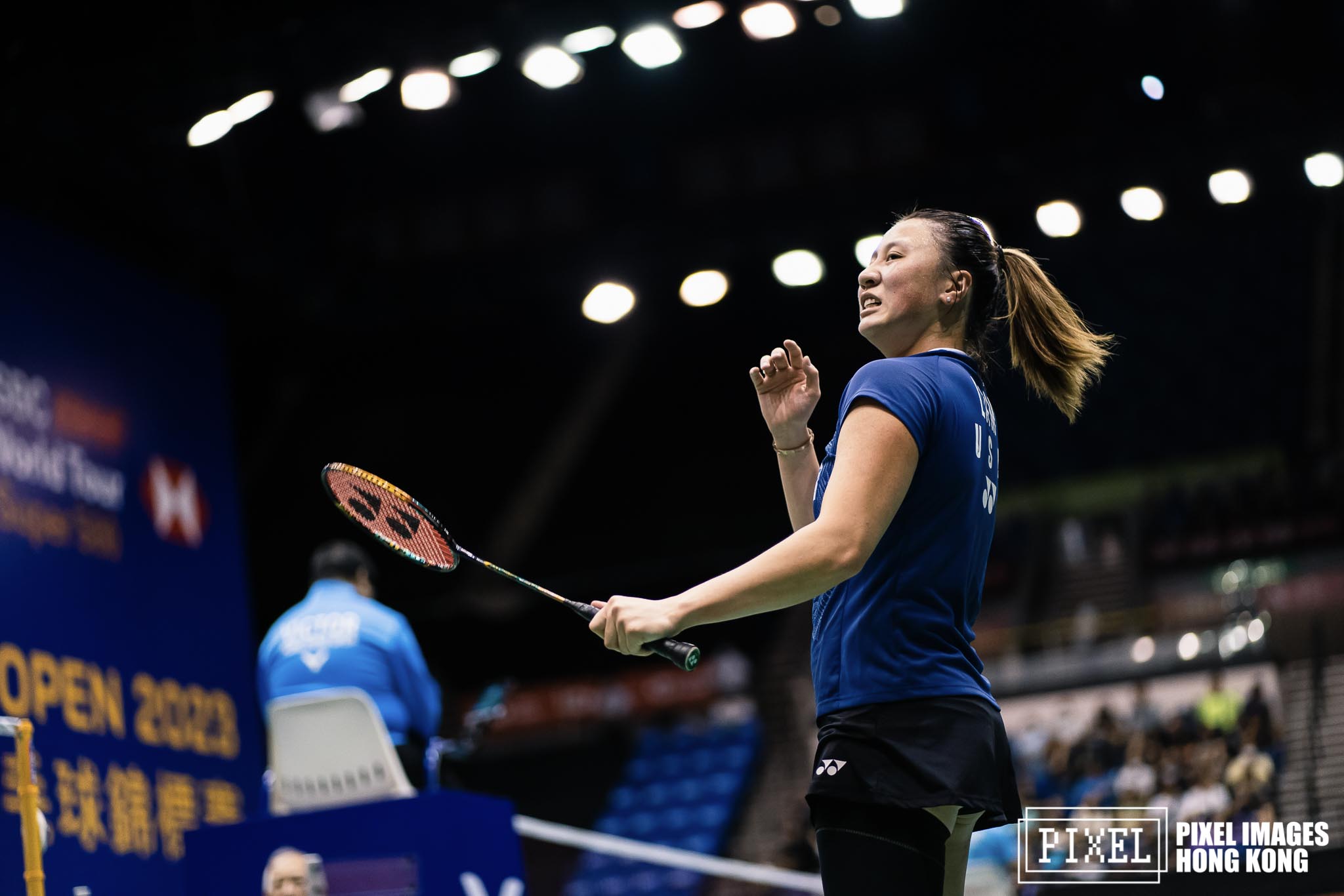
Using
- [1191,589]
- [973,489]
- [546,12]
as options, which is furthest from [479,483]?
[973,489]

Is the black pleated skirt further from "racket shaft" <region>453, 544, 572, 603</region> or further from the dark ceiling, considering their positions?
the dark ceiling

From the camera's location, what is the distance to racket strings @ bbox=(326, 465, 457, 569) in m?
2.99

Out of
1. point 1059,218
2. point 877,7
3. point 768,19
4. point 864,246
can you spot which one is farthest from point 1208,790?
point 768,19

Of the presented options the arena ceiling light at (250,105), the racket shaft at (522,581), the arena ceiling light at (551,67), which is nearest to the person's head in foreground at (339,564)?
the racket shaft at (522,581)

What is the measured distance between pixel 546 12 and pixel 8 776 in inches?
159

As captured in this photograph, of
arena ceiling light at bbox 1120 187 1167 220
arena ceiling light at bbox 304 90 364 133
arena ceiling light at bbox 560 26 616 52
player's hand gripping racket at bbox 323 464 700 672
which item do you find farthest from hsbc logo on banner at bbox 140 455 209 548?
player's hand gripping racket at bbox 323 464 700 672

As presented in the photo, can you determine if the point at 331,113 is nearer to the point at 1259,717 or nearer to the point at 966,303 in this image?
the point at 1259,717

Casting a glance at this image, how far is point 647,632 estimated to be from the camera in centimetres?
191

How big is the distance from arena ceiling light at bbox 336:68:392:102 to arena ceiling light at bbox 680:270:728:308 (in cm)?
322

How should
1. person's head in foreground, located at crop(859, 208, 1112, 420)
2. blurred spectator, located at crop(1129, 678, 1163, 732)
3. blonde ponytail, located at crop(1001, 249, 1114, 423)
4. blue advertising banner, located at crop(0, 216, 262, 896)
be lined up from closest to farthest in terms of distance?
1. person's head in foreground, located at crop(859, 208, 1112, 420)
2. blonde ponytail, located at crop(1001, 249, 1114, 423)
3. blue advertising banner, located at crop(0, 216, 262, 896)
4. blurred spectator, located at crop(1129, 678, 1163, 732)

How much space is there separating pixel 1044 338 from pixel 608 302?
26.0 feet

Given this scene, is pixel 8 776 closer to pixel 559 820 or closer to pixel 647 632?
Result: pixel 647 632

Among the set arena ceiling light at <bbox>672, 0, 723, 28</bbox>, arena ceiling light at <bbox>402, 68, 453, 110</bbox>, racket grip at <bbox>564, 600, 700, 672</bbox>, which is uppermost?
arena ceiling light at <bbox>672, 0, 723, 28</bbox>

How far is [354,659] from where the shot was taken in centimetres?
529
